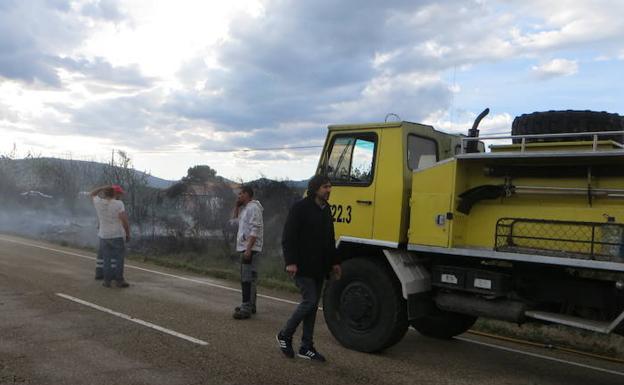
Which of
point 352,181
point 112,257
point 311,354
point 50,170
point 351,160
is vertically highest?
point 50,170

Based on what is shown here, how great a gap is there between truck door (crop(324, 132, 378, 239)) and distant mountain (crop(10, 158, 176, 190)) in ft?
83.9

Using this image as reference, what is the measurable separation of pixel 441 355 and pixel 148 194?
21068mm

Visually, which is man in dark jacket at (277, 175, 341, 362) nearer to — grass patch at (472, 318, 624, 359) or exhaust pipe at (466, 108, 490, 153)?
exhaust pipe at (466, 108, 490, 153)

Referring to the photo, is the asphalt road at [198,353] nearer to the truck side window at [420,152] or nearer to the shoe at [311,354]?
the shoe at [311,354]

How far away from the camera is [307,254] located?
19.1ft

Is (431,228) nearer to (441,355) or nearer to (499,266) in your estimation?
(499,266)

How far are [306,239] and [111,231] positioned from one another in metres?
5.55

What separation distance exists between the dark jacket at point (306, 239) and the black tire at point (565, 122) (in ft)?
10.7

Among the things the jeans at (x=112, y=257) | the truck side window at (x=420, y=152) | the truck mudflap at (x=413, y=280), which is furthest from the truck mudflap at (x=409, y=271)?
the jeans at (x=112, y=257)

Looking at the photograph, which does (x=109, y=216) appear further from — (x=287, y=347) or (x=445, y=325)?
(x=445, y=325)

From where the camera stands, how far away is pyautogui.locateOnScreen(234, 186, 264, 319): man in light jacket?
766cm

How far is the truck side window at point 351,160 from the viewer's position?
21.5 ft

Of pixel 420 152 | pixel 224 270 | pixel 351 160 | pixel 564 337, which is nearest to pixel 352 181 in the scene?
pixel 351 160

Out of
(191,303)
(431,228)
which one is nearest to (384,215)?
(431,228)
